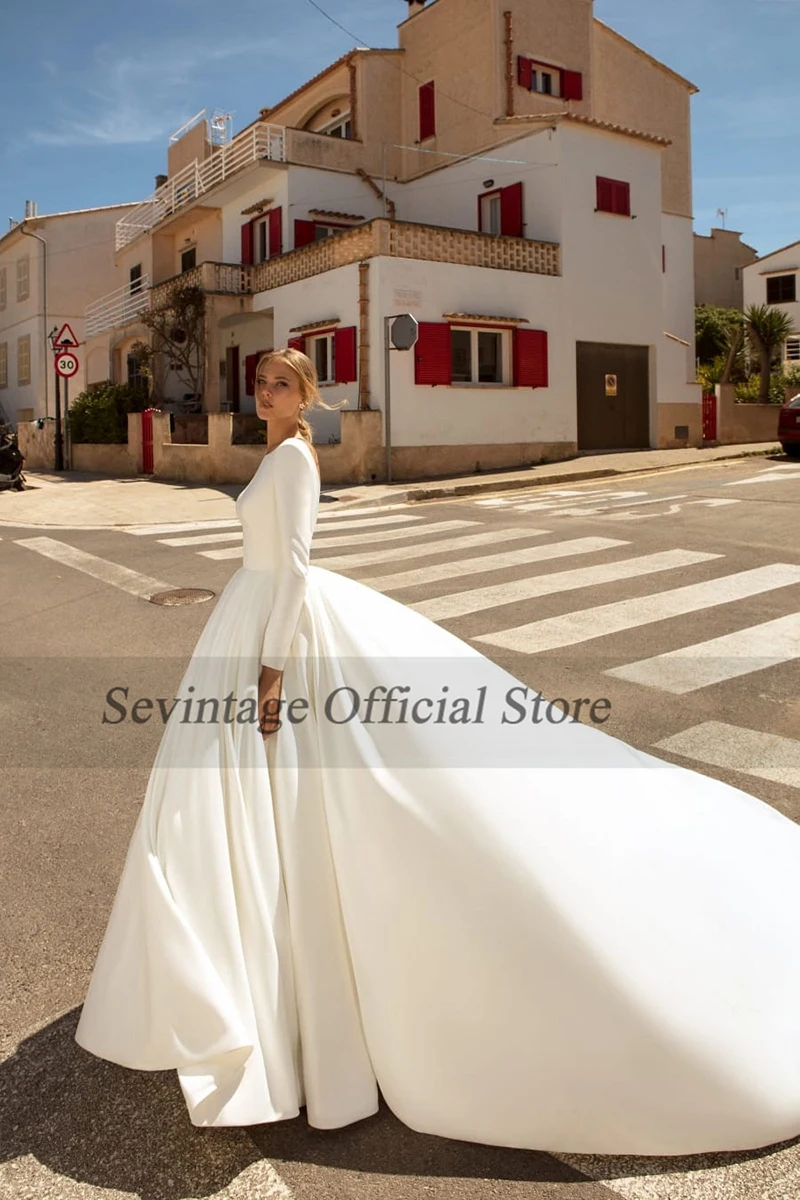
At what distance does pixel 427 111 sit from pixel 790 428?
46.0 ft

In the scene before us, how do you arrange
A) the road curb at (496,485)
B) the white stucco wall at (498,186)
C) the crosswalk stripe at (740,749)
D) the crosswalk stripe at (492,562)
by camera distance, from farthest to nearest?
the white stucco wall at (498,186) < the road curb at (496,485) < the crosswalk stripe at (492,562) < the crosswalk stripe at (740,749)

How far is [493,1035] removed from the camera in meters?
2.13

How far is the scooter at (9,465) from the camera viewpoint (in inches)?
754

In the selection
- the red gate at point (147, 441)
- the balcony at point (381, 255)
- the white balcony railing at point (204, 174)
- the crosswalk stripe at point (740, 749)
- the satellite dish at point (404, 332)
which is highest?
the white balcony railing at point (204, 174)

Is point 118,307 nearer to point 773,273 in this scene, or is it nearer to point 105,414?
point 105,414

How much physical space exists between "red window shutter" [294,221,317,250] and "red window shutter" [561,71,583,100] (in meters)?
8.00

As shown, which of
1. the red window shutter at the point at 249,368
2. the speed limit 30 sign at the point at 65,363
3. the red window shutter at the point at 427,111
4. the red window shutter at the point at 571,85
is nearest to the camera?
the speed limit 30 sign at the point at 65,363

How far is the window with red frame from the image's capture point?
22.8m

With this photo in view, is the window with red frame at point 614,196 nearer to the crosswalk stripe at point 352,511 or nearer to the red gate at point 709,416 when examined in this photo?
the red gate at point 709,416

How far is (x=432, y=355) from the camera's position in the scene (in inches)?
794

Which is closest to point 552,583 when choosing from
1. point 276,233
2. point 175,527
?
point 175,527

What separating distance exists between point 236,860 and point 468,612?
5.54 meters

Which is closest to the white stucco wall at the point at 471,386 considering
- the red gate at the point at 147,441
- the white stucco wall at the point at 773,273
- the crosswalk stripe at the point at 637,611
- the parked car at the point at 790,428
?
the parked car at the point at 790,428

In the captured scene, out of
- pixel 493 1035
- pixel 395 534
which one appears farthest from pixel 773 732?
pixel 395 534
